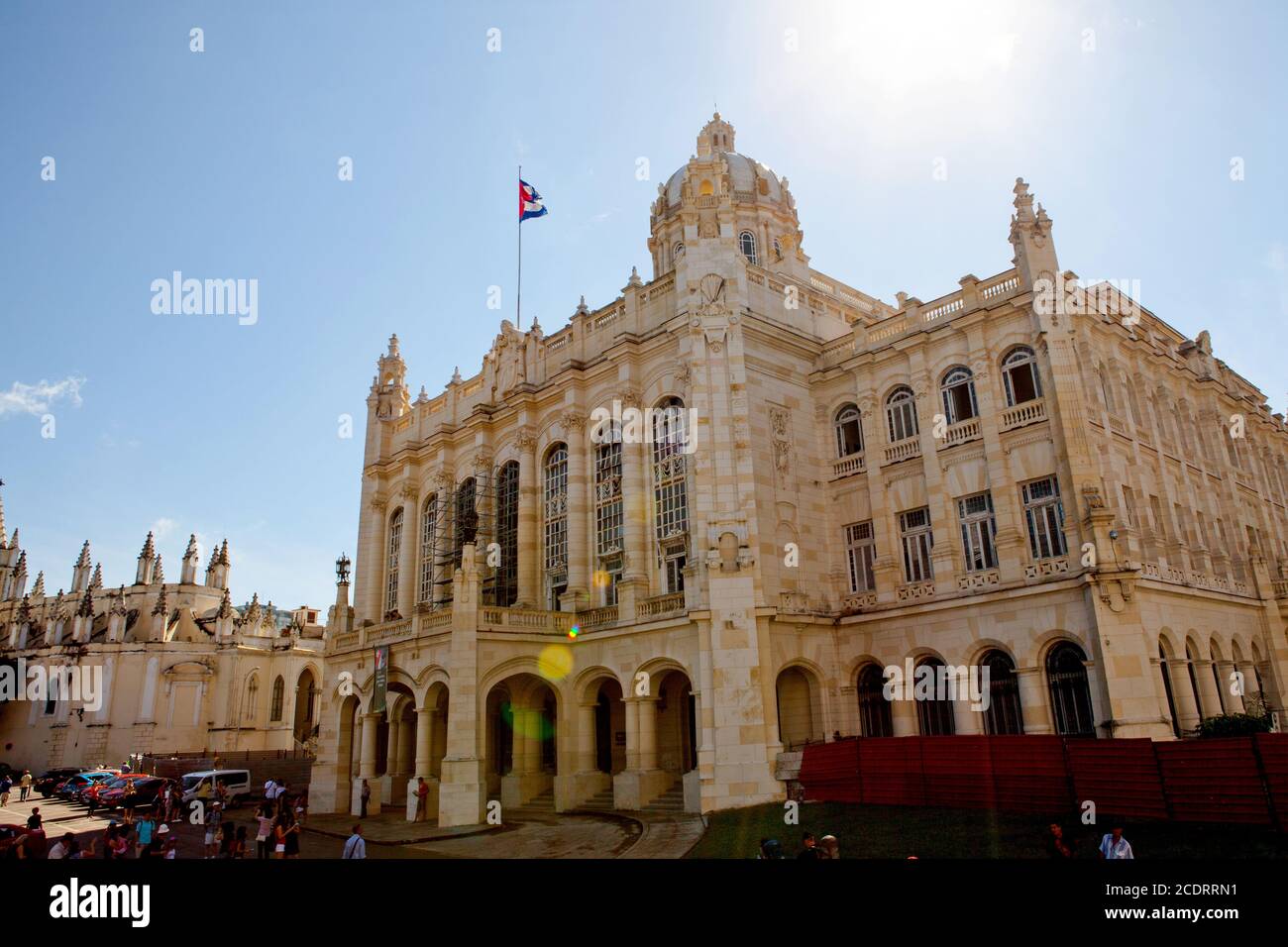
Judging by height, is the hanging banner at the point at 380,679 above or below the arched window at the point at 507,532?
below

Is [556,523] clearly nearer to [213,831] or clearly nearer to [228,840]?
[213,831]

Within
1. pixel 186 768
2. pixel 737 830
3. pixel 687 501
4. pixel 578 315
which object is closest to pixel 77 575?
pixel 186 768

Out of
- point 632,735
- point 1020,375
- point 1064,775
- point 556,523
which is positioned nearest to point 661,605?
point 632,735

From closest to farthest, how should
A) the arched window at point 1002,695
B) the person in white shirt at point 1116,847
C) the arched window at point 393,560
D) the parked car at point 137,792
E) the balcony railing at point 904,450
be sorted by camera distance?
the person in white shirt at point 1116,847, the arched window at point 1002,695, the balcony railing at point 904,450, the parked car at point 137,792, the arched window at point 393,560

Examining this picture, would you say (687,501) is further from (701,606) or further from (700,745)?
(700,745)

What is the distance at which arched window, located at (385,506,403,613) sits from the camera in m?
44.9

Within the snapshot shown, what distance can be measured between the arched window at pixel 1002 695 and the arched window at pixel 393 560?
3038 cm

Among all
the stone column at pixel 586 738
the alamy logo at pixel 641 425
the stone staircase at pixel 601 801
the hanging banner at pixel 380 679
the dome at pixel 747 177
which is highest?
the dome at pixel 747 177

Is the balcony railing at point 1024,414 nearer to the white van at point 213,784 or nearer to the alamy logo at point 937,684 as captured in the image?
the alamy logo at point 937,684

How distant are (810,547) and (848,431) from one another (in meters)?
5.31

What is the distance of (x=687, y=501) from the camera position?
102ft

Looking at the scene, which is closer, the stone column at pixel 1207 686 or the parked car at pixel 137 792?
the stone column at pixel 1207 686

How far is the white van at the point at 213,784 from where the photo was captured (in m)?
38.9

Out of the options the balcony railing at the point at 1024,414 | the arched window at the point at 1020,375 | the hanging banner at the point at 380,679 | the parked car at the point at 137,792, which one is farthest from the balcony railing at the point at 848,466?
the parked car at the point at 137,792
